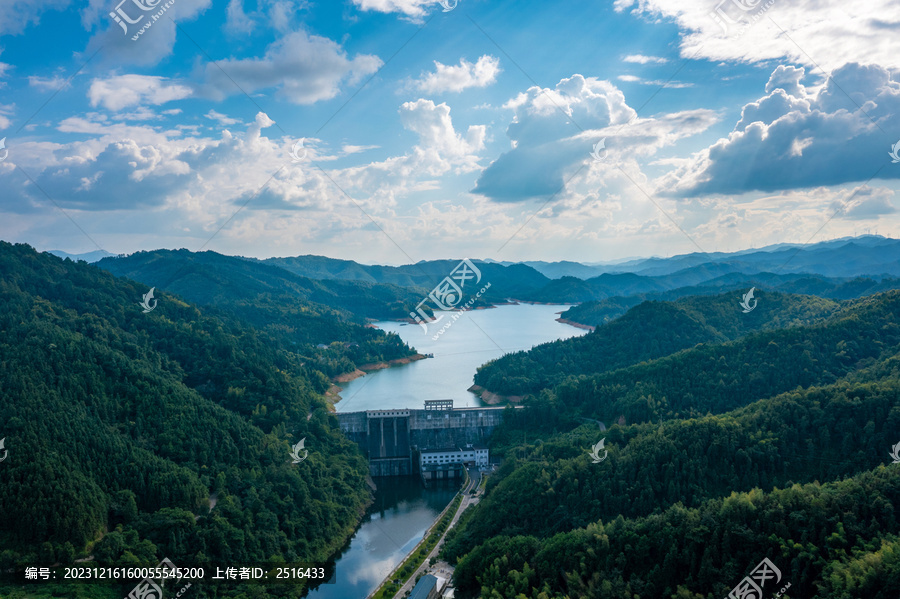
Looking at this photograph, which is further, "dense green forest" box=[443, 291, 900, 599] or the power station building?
the power station building

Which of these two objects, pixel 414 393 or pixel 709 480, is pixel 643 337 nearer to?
pixel 414 393

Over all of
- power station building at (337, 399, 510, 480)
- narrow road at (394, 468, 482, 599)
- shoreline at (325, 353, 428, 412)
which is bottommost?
narrow road at (394, 468, 482, 599)

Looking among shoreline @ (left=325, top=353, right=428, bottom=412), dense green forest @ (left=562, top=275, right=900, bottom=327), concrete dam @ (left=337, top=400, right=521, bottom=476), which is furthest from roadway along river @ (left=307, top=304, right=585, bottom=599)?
dense green forest @ (left=562, top=275, right=900, bottom=327)

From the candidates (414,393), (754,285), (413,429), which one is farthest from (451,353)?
(754,285)

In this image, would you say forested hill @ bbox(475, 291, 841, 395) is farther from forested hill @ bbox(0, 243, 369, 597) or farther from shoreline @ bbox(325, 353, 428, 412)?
forested hill @ bbox(0, 243, 369, 597)

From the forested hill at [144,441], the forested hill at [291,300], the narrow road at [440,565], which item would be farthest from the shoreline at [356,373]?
the narrow road at [440,565]

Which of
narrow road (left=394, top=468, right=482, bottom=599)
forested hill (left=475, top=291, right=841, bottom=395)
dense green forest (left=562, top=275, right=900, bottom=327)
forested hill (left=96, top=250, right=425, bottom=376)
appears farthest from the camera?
dense green forest (left=562, top=275, right=900, bottom=327)

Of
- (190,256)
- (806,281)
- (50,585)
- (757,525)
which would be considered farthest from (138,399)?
(806,281)

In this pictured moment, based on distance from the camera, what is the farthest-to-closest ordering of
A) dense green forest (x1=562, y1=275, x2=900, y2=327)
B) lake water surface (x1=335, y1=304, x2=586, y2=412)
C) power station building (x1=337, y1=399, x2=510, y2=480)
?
dense green forest (x1=562, y1=275, x2=900, y2=327) → lake water surface (x1=335, y1=304, x2=586, y2=412) → power station building (x1=337, y1=399, x2=510, y2=480)
